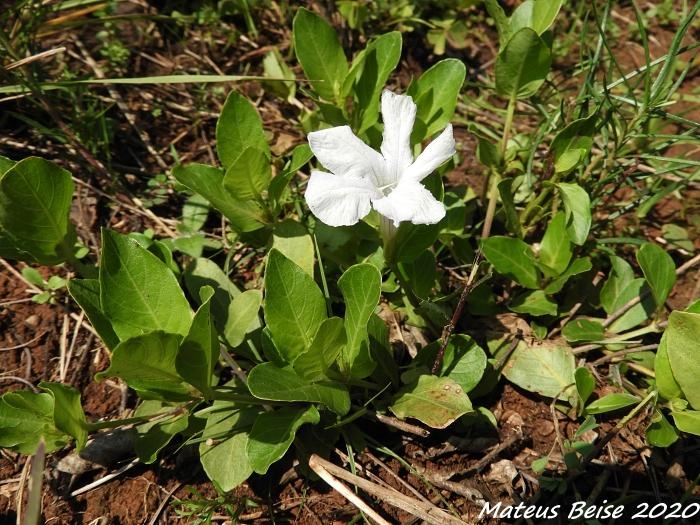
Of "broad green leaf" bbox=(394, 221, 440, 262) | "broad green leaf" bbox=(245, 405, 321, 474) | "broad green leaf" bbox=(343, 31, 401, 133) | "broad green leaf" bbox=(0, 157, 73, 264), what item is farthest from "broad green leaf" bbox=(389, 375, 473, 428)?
"broad green leaf" bbox=(0, 157, 73, 264)

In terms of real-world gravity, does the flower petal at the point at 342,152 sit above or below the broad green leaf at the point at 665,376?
above

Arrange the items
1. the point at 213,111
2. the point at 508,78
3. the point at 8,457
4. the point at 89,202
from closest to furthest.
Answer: the point at 8,457 → the point at 508,78 → the point at 89,202 → the point at 213,111

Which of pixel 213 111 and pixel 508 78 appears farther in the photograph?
pixel 213 111

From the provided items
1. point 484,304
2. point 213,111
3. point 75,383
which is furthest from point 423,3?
point 75,383

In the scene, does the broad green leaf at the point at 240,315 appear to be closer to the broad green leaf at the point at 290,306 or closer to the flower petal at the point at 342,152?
the broad green leaf at the point at 290,306

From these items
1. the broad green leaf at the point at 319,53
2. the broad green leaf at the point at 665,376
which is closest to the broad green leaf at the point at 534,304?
the broad green leaf at the point at 665,376

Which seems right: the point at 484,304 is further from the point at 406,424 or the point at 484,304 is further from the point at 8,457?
the point at 8,457

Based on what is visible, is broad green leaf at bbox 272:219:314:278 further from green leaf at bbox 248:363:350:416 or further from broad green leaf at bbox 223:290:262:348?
green leaf at bbox 248:363:350:416

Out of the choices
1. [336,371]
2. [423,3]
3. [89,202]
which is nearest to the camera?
[336,371]
